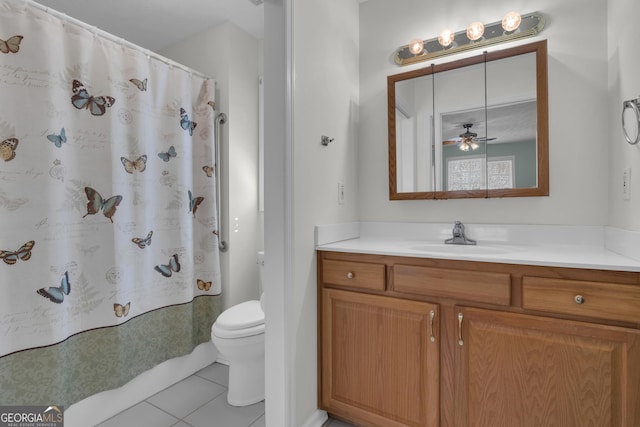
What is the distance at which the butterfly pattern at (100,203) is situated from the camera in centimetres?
161

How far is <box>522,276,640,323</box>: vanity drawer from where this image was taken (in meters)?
0.98

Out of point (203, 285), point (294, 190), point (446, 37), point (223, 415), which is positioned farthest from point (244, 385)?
point (446, 37)

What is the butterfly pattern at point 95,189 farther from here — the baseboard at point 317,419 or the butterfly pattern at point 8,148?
the baseboard at point 317,419

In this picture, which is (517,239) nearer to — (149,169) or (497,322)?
(497,322)

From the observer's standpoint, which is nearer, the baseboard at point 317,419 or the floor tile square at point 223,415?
the baseboard at point 317,419

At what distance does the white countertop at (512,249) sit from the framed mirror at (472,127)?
0.74 feet

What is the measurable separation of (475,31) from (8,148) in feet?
7.59

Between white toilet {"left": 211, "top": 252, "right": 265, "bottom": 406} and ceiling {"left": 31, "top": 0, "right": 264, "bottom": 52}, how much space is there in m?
2.00

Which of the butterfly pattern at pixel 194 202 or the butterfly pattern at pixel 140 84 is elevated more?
the butterfly pattern at pixel 140 84

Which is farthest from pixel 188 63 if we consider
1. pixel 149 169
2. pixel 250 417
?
pixel 250 417

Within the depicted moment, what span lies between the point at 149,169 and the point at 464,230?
190 centimetres

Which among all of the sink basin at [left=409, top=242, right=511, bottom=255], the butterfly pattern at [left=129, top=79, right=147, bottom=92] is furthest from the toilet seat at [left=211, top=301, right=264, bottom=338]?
the butterfly pattern at [left=129, top=79, right=147, bottom=92]

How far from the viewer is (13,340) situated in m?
1.33

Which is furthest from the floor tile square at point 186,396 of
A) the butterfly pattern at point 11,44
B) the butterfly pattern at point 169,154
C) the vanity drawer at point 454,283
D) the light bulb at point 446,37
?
the light bulb at point 446,37
